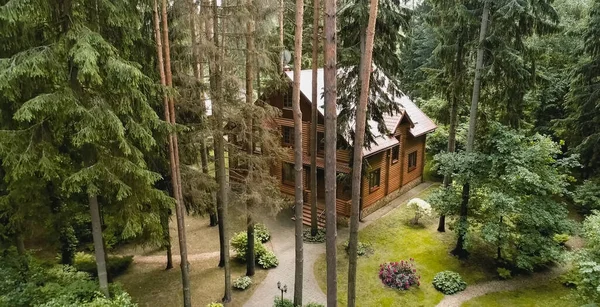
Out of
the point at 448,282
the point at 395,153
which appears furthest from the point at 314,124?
the point at 448,282

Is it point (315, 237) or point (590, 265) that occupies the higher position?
point (590, 265)

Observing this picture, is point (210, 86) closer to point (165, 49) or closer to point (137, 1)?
point (165, 49)

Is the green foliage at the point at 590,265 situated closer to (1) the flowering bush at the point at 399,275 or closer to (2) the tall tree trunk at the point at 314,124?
(1) the flowering bush at the point at 399,275

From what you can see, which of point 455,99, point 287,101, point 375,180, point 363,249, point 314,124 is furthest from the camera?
point 375,180

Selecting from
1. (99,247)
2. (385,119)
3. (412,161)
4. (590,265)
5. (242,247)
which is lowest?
(242,247)

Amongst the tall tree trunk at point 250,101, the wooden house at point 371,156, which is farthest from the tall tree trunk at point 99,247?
the wooden house at point 371,156

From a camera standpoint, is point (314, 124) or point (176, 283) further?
point (314, 124)

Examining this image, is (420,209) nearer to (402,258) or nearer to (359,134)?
(402,258)
